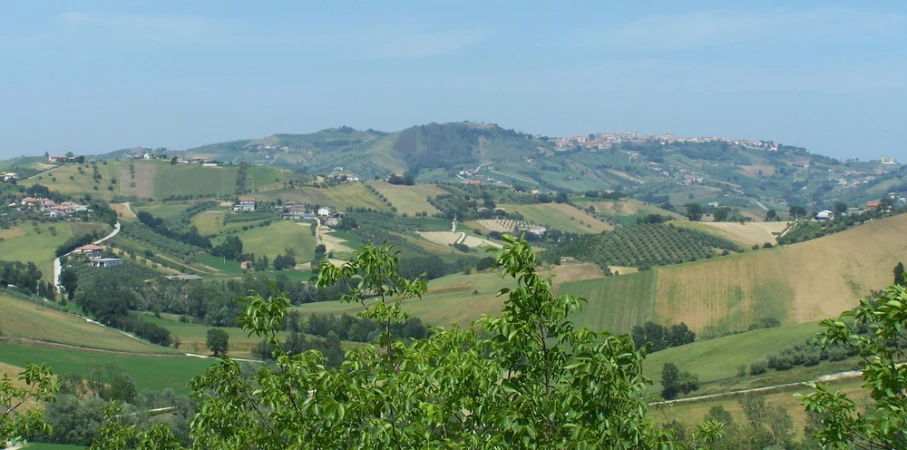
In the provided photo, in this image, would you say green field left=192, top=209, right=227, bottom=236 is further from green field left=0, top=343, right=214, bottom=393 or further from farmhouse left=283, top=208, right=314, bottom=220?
green field left=0, top=343, right=214, bottom=393

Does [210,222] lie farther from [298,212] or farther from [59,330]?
[59,330]

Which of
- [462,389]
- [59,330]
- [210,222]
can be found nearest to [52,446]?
[462,389]

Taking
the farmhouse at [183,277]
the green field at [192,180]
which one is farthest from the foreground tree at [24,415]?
the green field at [192,180]

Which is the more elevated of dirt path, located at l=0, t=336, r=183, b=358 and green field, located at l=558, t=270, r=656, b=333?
dirt path, located at l=0, t=336, r=183, b=358

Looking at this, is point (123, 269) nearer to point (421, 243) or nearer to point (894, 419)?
point (421, 243)

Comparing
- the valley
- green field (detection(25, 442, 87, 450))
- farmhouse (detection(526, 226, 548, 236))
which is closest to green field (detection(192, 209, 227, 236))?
the valley

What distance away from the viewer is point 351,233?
477 feet

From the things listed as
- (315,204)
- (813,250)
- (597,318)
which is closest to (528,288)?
(597,318)

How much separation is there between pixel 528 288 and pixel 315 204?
167 meters

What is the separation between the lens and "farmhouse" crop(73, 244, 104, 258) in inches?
4149

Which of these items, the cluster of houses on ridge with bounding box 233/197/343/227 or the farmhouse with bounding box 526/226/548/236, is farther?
the farmhouse with bounding box 526/226/548/236

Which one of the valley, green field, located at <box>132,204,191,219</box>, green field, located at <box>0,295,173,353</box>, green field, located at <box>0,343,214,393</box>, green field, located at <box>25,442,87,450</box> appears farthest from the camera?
green field, located at <box>132,204,191,219</box>

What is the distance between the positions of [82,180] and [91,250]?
78445 millimetres

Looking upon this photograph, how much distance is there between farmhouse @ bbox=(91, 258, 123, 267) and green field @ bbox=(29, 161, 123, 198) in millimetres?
66997
